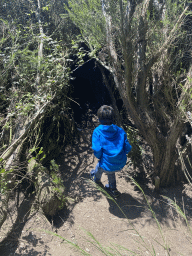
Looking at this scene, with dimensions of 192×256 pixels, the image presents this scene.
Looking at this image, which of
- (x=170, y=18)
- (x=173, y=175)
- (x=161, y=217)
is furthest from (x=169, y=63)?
(x=161, y=217)

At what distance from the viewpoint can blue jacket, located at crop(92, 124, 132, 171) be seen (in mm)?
2936

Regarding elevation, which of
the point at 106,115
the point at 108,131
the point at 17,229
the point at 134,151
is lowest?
the point at 17,229

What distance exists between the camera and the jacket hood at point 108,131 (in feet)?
9.50

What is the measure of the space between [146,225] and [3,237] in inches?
70.4

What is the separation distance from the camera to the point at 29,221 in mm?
2826

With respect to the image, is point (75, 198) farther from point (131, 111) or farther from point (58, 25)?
point (58, 25)

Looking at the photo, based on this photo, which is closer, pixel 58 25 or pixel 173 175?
pixel 173 175

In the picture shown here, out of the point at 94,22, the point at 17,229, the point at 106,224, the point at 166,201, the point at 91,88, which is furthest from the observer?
the point at 91,88

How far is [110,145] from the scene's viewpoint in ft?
9.69

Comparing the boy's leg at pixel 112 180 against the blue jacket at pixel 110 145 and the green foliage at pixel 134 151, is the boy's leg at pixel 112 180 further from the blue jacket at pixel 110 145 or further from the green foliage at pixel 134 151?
the green foliage at pixel 134 151

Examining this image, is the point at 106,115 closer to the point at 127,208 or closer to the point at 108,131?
the point at 108,131

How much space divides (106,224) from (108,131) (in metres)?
1.23

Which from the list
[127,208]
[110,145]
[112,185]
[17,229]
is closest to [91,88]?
[110,145]

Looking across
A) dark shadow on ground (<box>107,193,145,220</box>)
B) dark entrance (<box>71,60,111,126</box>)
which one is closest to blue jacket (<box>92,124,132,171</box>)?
dark shadow on ground (<box>107,193,145,220</box>)
